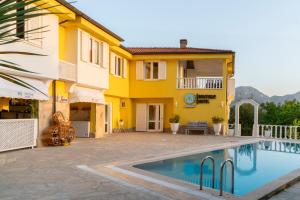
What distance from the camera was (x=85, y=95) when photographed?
1872 centimetres

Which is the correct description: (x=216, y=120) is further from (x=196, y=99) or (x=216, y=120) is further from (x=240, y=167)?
(x=240, y=167)

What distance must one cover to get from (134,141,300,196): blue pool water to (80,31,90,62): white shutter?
8.51 metres

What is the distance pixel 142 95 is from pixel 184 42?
28.2ft

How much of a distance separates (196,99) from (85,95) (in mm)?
11567

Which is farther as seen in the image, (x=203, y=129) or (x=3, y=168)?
(x=203, y=129)

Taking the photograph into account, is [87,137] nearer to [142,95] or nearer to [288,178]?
[142,95]

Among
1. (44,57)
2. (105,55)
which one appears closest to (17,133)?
(44,57)

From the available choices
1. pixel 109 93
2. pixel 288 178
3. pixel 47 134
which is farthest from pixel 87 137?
pixel 288 178

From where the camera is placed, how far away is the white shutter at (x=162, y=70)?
28.0 m

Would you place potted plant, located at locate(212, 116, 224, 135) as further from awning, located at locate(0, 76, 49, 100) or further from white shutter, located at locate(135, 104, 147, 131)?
awning, located at locate(0, 76, 49, 100)

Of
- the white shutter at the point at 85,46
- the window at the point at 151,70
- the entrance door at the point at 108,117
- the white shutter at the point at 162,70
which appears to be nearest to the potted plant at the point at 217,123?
the white shutter at the point at 162,70

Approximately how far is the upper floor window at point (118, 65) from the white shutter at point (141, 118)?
11.4 ft

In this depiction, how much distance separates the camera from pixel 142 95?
92.8ft

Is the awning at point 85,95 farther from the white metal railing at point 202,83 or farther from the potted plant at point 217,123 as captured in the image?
the potted plant at point 217,123
